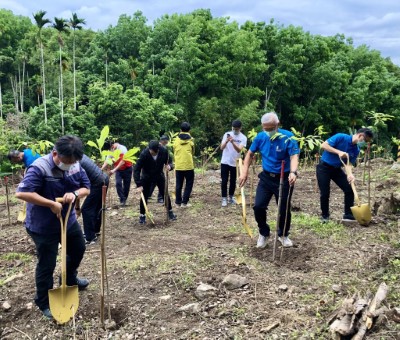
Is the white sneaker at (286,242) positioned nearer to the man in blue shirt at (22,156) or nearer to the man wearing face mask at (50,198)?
the man wearing face mask at (50,198)

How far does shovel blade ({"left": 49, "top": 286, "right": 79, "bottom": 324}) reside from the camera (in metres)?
3.05

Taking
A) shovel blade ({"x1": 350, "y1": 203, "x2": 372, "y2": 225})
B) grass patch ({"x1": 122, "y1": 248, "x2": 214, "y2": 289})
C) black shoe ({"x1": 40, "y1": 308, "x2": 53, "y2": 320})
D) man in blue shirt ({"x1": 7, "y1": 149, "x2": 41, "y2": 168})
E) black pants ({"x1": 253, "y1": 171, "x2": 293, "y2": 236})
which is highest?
man in blue shirt ({"x1": 7, "y1": 149, "x2": 41, "y2": 168})

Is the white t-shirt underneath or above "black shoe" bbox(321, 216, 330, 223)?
above

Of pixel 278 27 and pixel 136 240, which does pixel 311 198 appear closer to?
pixel 136 240

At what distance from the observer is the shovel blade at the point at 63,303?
10.0 feet

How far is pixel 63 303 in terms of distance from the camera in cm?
309

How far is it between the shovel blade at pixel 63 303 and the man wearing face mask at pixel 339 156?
371 centimetres

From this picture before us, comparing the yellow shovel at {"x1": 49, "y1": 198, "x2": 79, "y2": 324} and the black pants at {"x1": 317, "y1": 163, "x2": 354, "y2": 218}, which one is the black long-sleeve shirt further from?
the yellow shovel at {"x1": 49, "y1": 198, "x2": 79, "y2": 324}

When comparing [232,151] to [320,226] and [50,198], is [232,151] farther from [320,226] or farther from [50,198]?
[50,198]

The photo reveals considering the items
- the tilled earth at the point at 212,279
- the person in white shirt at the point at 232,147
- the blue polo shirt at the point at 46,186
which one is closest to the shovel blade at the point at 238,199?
the person in white shirt at the point at 232,147

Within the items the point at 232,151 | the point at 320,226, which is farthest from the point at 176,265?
the point at 232,151

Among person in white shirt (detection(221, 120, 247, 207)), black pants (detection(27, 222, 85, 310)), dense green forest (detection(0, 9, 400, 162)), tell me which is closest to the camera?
black pants (detection(27, 222, 85, 310))

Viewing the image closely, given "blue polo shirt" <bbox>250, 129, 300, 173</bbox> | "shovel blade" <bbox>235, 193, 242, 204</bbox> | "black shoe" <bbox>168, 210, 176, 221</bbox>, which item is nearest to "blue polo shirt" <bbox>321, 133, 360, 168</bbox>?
"blue polo shirt" <bbox>250, 129, 300, 173</bbox>

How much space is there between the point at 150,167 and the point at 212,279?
8.97 ft
